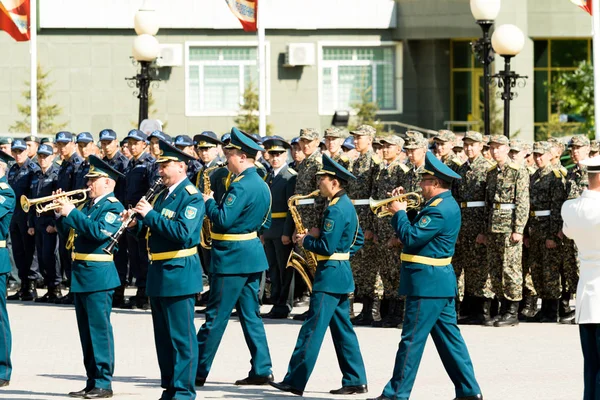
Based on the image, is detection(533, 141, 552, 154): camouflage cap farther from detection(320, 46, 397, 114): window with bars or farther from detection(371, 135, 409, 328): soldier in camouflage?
detection(320, 46, 397, 114): window with bars

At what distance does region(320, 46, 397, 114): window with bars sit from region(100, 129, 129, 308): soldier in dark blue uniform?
80.1 feet

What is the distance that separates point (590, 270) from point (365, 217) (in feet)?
20.7

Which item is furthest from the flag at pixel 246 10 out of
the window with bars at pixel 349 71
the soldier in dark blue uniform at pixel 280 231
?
the window with bars at pixel 349 71

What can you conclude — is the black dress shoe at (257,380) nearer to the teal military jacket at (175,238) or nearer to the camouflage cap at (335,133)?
the teal military jacket at (175,238)

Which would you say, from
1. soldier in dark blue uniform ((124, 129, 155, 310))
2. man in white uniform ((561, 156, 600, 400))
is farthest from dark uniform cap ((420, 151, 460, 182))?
soldier in dark blue uniform ((124, 129, 155, 310))

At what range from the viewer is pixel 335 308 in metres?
11.0

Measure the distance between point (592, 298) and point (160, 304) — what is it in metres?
3.18

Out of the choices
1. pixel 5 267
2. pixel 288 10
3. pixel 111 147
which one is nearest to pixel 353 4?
pixel 288 10

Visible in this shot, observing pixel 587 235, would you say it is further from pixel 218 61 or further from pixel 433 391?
pixel 218 61

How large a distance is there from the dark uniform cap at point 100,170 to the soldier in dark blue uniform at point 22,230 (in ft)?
22.1

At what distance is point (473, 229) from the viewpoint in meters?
15.2

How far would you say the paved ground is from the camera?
1113cm

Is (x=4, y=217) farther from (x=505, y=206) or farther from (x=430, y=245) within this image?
(x=505, y=206)

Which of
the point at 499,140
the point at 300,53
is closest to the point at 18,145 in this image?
the point at 499,140
